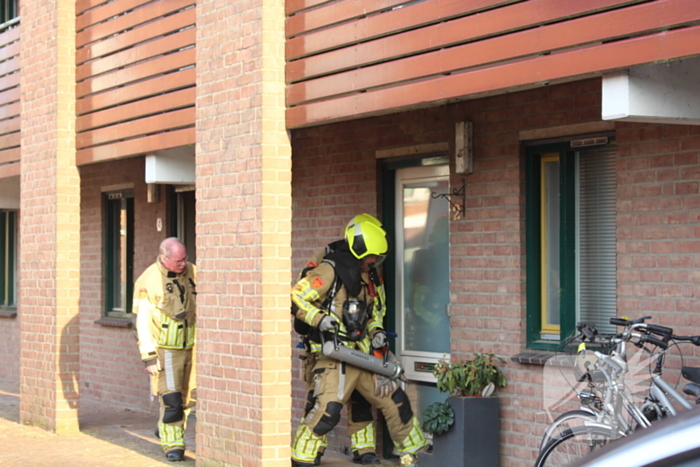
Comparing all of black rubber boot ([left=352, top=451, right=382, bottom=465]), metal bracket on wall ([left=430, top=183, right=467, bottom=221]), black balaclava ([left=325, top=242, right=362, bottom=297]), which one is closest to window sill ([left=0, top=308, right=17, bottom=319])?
black rubber boot ([left=352, top=451, right=382, bottom=465])

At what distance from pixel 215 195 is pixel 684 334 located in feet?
12.3

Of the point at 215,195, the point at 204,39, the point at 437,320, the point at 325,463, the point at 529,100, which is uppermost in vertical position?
the point at 204,39

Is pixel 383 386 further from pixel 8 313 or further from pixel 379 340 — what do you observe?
pixel 8 313

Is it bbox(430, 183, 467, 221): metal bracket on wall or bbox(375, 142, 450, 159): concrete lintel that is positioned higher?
bbox(375, 142, 450, 159): concrete lintel

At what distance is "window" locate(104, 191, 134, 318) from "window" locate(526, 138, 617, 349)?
21.6 ft

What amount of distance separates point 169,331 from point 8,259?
775 centimetres

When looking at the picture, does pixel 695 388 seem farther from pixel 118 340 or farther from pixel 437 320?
pixel 118 340

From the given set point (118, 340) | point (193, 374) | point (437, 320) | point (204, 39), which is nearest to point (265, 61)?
point (204, 39)

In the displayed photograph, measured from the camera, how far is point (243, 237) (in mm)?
7312

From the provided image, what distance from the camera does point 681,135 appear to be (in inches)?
238

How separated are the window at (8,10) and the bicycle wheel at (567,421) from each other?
1022cm

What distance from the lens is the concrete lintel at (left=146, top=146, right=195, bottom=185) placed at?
30.0 feet

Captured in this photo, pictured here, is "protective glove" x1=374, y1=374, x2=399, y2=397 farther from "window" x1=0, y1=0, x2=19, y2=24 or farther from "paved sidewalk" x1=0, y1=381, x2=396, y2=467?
"window" x1=0, y1=0, x2=19, y2=24

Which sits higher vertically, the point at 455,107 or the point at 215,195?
the point at 455,107
